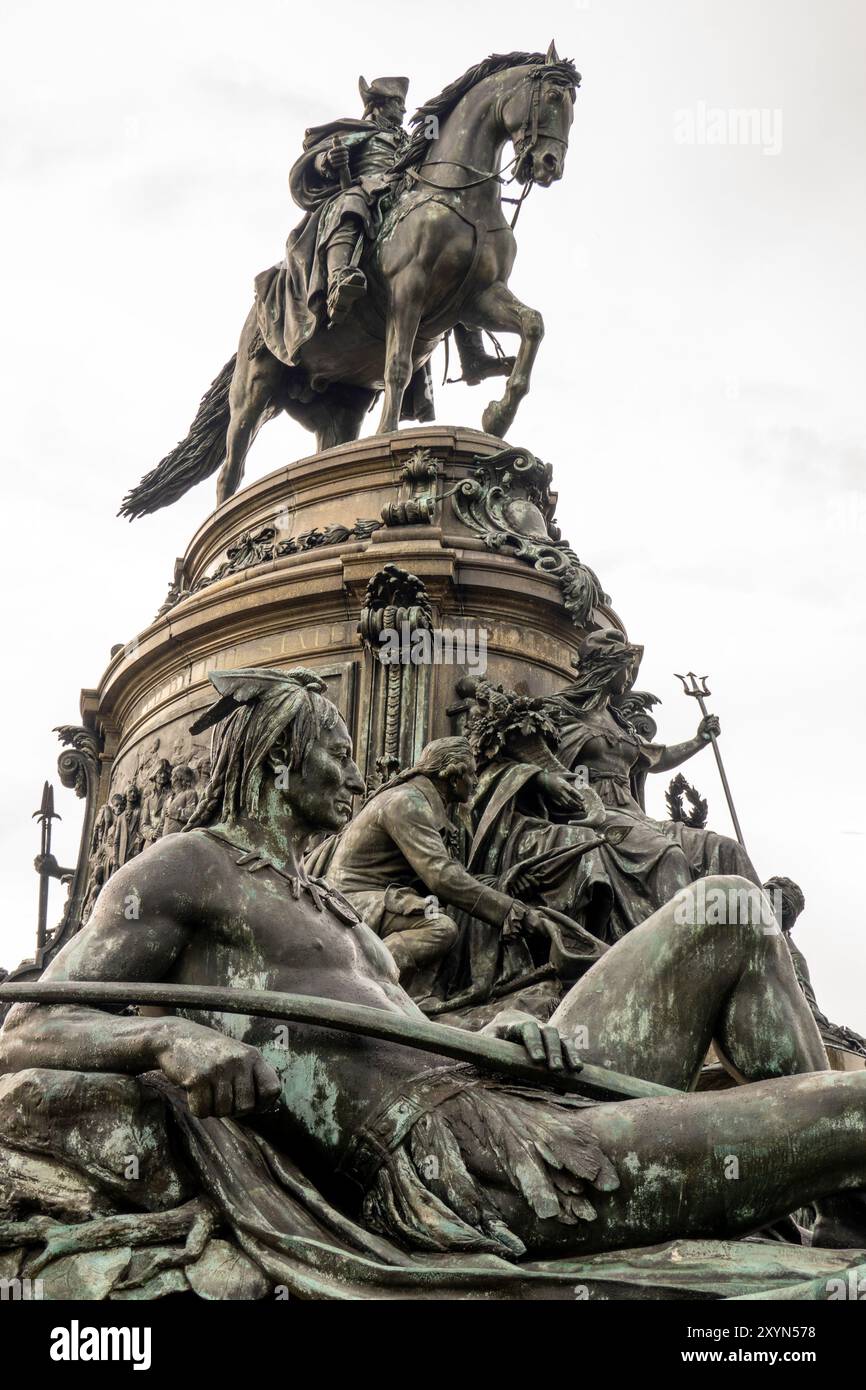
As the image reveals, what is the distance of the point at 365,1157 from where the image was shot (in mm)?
5266

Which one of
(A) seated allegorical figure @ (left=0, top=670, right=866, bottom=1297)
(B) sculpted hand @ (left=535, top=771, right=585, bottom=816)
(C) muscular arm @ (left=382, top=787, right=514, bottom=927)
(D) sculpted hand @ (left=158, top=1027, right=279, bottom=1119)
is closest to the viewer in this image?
(D) sculpted hand @ (left=158, top=1027, right=279, bottom=1119)

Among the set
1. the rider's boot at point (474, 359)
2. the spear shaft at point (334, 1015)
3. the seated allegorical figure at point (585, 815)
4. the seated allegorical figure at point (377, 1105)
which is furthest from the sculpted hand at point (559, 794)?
the rider's boot at point (474, 359)

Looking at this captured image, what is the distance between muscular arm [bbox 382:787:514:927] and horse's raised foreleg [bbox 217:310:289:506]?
7.29m

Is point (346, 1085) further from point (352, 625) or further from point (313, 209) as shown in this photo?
point (313, 209)

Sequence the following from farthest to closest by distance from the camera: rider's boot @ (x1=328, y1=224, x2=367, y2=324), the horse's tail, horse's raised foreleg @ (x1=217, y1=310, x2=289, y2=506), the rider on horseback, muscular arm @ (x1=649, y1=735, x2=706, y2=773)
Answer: the horse's tail → horse's raised foreleg @ (x1=217, y1=310, x2=289, y2=506) → the rider on horseback → rider's boot @ (x1=328, y1=224, x2=367, y2=324) → muscular arm @ (x1=649, y1=735, x2=706, y2=773)

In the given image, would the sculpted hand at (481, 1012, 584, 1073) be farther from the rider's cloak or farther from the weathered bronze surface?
the rider's cloak

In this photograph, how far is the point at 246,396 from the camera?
54.0 ft

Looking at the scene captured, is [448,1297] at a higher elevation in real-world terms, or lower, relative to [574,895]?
lower

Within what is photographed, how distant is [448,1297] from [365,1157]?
2.10 feet

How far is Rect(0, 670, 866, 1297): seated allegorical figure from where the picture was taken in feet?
16.4

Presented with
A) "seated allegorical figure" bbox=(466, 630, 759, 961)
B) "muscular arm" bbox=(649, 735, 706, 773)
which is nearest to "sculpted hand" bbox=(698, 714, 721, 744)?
"muscular arm" bbox=(649, 735, 706, 773)

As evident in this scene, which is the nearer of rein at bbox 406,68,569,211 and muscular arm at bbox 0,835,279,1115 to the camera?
muscular arm at bbox 0,835,279,1115

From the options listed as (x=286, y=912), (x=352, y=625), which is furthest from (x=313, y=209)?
(x=286, y=912)
